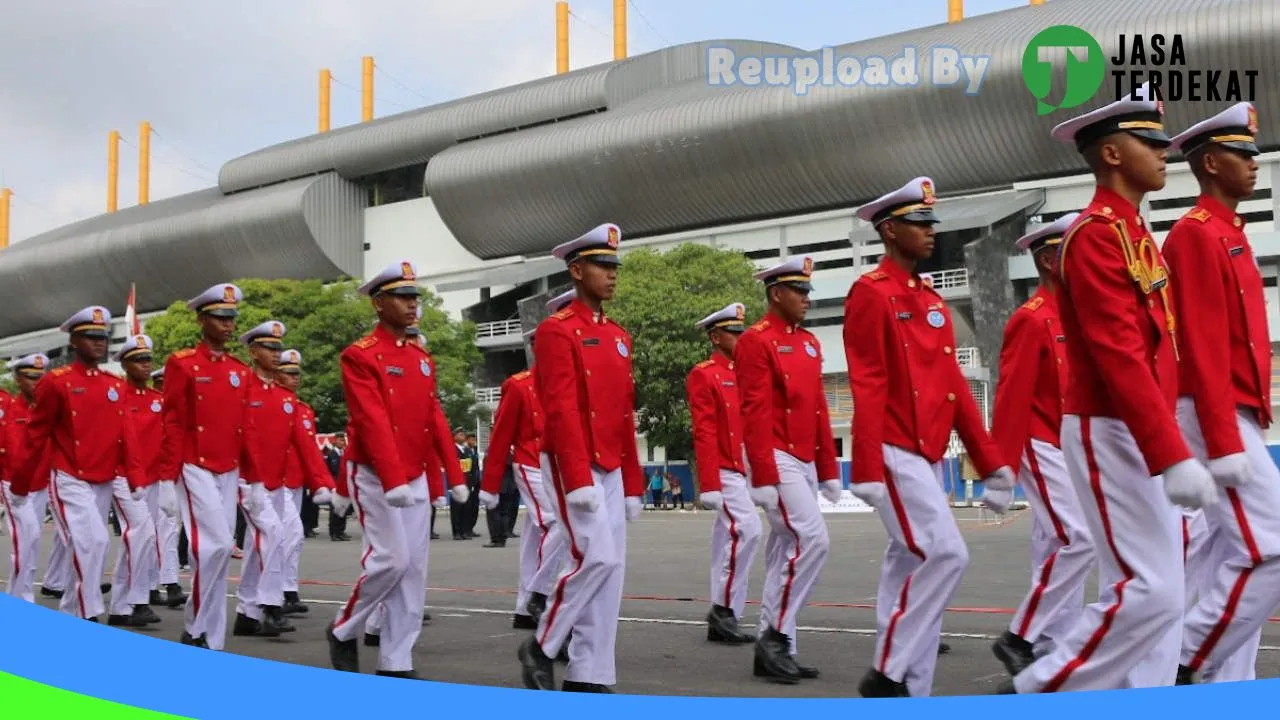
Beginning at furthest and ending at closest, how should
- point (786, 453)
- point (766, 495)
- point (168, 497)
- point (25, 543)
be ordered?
point (25, 543) < point (168, 497) < point (786, 453) < point (766, 495)

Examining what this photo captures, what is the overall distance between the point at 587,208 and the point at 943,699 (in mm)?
56466

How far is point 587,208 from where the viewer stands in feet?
200

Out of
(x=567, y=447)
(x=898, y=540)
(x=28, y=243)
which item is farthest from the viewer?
(x=28, y=243)

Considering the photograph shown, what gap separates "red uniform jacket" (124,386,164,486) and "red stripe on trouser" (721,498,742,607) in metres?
5.29

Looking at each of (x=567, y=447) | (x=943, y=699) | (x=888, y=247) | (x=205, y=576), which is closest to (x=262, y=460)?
(x=205, y=576)

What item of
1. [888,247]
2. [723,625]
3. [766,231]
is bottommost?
[723,625]

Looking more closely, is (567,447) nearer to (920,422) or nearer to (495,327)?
(920,422)

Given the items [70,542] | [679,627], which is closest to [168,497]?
[70,542]

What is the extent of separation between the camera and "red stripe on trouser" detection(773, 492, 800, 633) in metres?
7.84

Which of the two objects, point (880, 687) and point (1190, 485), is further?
point (880, 687)

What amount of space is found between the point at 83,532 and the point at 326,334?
40.4 metres

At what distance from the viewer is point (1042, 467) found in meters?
7.61

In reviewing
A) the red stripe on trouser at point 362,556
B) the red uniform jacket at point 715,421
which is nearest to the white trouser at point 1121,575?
the red stripe on trouser at point 362,556

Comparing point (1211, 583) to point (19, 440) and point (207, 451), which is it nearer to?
point (207, 451)
